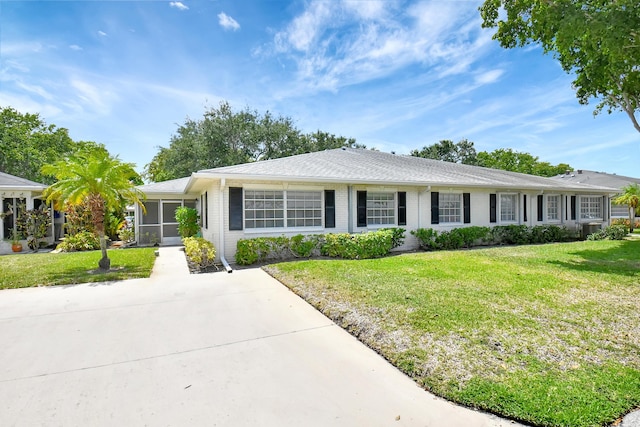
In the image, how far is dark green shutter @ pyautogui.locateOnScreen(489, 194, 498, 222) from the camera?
13891mm

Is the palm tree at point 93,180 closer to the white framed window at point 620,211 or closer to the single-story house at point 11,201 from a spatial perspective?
the single-story house at point 11,201

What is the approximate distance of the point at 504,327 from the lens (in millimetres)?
4133

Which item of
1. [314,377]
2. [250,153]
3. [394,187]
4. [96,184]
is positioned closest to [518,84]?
[394,187]

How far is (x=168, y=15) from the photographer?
8.70 meters

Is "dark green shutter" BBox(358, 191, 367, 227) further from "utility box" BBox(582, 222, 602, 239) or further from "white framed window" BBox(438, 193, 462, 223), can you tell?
"utility box" BBox(582, 222, 602, 239)

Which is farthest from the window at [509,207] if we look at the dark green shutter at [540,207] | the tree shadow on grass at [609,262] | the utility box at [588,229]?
the utility box at [588,229]

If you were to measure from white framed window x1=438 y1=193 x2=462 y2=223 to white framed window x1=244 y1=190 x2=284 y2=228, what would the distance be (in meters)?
6.92

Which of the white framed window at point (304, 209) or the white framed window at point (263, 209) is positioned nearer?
the white framed window at point (263, 209)

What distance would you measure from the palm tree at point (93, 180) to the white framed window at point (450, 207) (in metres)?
11.4

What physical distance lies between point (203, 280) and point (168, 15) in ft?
24.5

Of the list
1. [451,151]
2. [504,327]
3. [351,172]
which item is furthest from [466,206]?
[451,151]

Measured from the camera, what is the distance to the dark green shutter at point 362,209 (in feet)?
37.1

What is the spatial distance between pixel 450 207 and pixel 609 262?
212 inches

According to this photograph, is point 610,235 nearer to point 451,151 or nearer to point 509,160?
point 451,151
